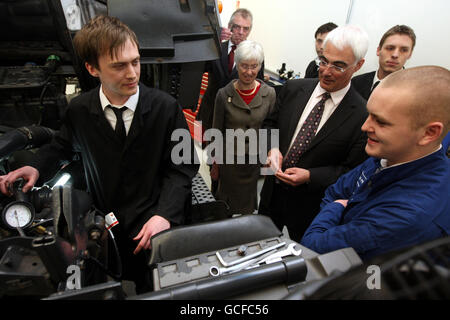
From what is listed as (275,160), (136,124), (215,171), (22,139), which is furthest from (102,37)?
(215,171)

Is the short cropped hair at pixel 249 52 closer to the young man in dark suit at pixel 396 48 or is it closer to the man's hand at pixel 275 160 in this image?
the man's hand at pixel 275 160

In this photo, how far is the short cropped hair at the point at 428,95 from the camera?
75 centimetres

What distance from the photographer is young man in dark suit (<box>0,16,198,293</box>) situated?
1.15 meters

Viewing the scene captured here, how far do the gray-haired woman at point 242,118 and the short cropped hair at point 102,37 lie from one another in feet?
3.75

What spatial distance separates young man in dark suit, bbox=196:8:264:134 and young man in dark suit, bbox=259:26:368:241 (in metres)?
1.30

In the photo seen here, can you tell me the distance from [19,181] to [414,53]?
128 inches

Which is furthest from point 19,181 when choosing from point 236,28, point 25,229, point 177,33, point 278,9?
point 278,9

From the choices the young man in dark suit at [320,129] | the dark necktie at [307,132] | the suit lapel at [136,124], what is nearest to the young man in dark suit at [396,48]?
the young man in dark suit at [320,129]

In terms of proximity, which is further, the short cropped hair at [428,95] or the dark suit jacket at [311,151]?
the dark suit jacket at [311,151]

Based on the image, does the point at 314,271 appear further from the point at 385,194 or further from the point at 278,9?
the point at 278,9

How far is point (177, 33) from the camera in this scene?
5.39ft

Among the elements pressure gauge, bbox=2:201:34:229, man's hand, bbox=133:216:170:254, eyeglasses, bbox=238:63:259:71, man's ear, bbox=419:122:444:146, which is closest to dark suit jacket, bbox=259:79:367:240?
eyeglasses, bbox=238:63:259:71

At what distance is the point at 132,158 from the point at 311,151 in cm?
105

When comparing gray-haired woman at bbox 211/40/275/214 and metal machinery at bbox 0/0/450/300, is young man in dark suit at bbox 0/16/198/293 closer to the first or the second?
metal machinery at bbox 0/0/450/300
